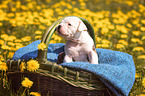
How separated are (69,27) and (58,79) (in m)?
0.44

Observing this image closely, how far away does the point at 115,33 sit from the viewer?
3.17 metres

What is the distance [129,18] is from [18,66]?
2951 millimetres

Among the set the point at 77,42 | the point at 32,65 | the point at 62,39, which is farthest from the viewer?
the point at 62,39

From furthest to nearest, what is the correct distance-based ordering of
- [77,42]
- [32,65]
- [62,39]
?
[62,39], [77,42], [32,65]

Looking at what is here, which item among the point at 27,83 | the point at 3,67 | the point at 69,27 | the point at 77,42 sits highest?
the point at 69,27

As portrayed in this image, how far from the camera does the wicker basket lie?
1.52 metres

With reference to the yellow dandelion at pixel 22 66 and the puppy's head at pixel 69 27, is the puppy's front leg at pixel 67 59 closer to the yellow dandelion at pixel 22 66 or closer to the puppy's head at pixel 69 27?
the puppy's head at pixel 69 27

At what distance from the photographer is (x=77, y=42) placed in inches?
70.6

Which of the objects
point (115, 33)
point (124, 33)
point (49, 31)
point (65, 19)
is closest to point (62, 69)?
point (49, 31)

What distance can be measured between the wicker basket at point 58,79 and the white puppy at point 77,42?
0.41 feet

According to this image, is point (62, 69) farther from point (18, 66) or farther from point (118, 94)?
point (118, 94)

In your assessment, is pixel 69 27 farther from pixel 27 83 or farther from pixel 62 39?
pixel 62 39

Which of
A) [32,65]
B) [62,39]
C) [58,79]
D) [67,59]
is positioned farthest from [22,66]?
[62,39]

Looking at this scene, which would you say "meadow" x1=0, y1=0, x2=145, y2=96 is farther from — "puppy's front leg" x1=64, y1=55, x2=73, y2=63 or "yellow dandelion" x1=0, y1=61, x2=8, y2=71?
"puppy's front leg" x1=64, y1=55, x2=73, y2=63
